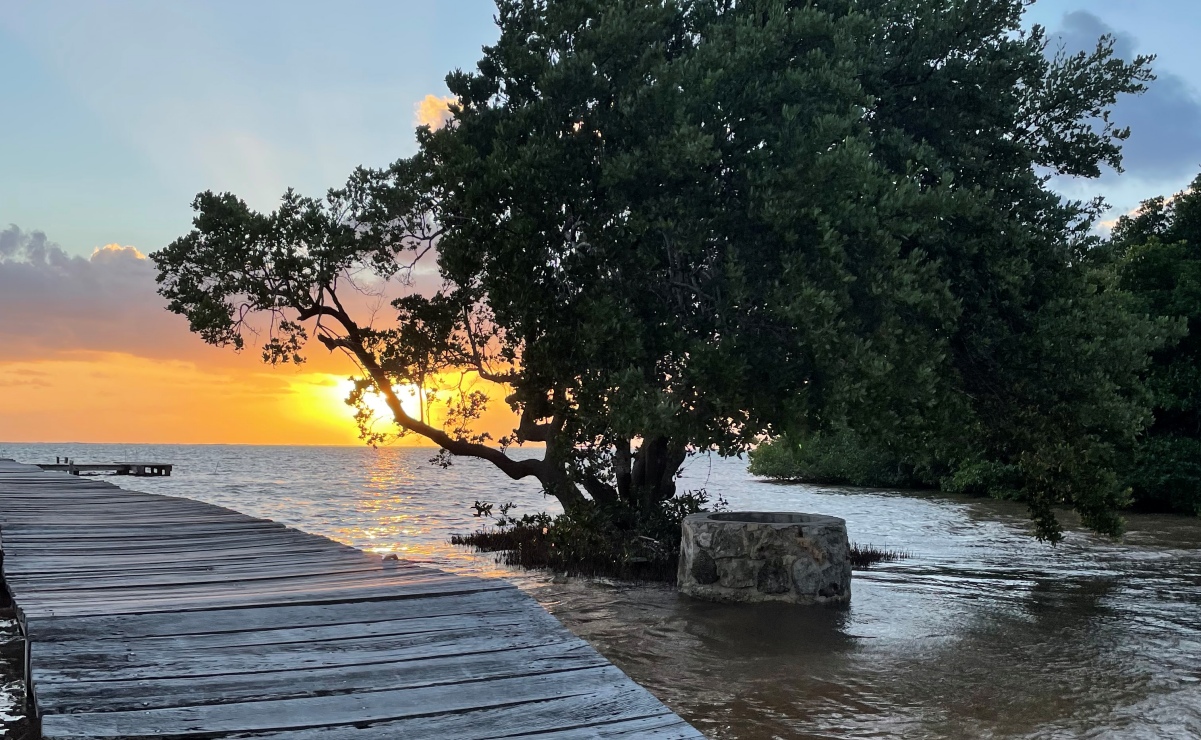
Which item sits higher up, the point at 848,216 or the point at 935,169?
the point at 935,169

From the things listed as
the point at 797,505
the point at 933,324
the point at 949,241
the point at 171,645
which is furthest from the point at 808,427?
the point at 797,505

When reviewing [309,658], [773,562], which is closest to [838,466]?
[773,562]

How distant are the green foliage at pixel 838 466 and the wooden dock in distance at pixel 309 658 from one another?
2051 inches

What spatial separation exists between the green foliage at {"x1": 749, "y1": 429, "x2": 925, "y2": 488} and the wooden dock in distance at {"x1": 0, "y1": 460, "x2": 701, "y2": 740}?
2051 inches

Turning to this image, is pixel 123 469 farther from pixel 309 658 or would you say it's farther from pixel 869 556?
pixel 309 658

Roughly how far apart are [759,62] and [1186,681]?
10.4m

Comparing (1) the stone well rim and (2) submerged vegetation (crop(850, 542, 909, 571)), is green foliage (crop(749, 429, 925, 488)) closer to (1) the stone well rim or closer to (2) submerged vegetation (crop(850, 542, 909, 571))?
(2) submerged vegetation (crop(850, 542, 909, 571))

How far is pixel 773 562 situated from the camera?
15.8 meters

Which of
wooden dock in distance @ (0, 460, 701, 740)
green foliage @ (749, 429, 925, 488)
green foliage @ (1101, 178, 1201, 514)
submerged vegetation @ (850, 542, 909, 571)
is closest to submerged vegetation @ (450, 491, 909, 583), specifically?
submerged vegetation @ (850, 542, 909, 571)

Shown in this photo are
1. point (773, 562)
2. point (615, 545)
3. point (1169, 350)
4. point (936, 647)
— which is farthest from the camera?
point (1169, 350)

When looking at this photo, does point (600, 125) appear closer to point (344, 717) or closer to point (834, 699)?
point (834, 699)

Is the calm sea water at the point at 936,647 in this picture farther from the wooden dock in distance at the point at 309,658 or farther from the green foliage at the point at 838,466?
the green foliage at the point at 838,466

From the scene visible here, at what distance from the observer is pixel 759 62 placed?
15047 millimetres

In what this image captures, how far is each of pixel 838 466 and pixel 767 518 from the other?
2088 inches
